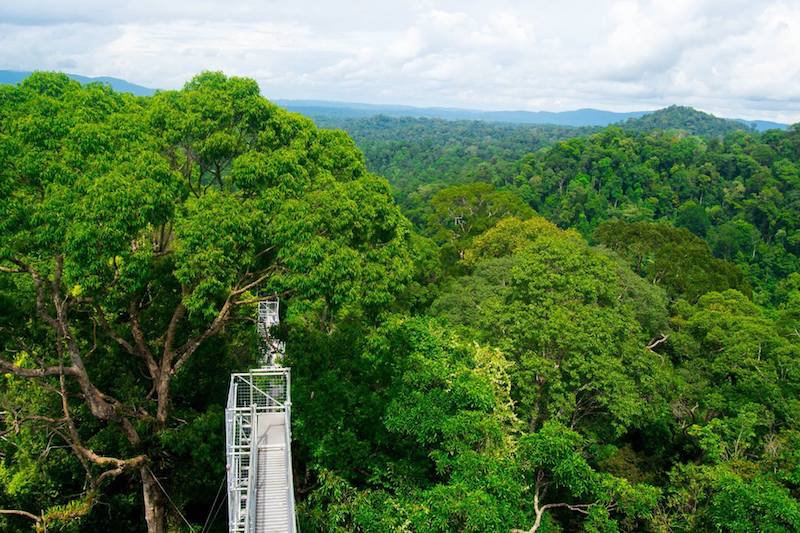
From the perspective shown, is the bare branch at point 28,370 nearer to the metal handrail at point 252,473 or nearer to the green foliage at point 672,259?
the metal handrail at point 252,473

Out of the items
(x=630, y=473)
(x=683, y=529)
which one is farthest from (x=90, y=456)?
(x=630, y=473)

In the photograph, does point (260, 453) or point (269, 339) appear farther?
point (269, 339)

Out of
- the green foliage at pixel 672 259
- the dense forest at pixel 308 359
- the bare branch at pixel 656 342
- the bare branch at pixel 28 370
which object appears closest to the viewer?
the bare branch at pixel 28 370

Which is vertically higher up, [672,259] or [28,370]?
[28,370]

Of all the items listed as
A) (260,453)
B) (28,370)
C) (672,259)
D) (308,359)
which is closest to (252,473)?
(260,453)

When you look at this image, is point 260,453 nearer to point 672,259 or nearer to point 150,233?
point 150,233

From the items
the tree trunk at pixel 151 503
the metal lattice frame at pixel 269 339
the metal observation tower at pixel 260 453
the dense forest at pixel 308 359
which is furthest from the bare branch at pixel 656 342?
the tree trunk at pixel 151 503

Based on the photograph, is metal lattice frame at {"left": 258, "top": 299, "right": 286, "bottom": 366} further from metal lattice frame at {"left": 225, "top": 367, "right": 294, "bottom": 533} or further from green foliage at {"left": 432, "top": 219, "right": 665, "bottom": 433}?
green foliage at {"left": 432, "top": 219, "right": 665, "bottom": 433}
